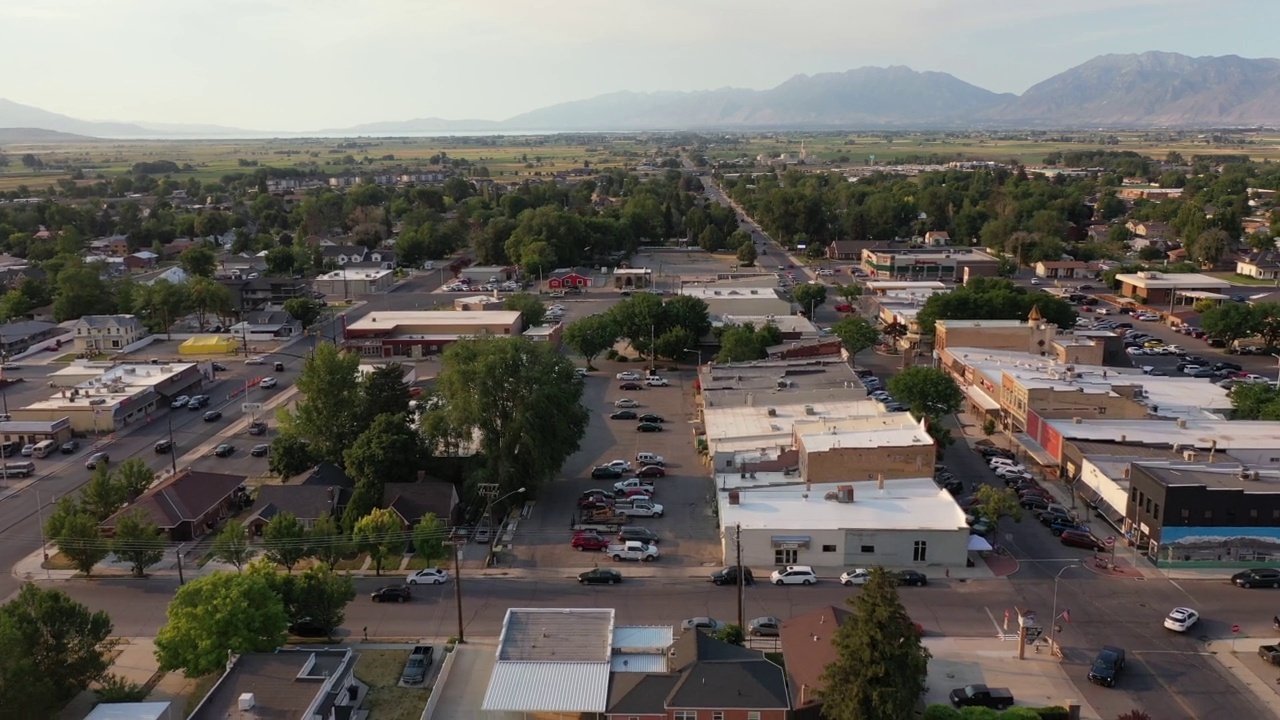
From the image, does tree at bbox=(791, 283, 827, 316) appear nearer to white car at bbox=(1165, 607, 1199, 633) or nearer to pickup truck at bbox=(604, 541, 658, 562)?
pickup truck at bbox=(604, 541, 658, 562)

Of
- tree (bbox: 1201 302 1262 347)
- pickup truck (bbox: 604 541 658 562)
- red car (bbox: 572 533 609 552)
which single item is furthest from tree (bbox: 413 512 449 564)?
tree (bbox: 1201 302 1262 347)

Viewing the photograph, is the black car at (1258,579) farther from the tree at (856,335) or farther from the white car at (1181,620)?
the tree at (856,335)

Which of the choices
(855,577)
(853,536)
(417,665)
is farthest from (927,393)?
(417,665)

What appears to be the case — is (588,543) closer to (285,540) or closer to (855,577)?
(855,577)

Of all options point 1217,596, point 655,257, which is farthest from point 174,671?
point 655,257

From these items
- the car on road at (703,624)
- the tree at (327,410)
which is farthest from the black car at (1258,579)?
the tree at (327,410)

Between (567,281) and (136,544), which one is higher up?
(136,544)
